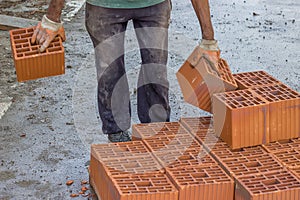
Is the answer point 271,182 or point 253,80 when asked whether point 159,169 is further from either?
point 253,80

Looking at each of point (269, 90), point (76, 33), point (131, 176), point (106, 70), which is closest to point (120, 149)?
point (131, 176)

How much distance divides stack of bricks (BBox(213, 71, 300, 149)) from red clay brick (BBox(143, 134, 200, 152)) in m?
0.19

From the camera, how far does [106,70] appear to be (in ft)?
15.4

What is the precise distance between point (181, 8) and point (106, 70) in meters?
4.71

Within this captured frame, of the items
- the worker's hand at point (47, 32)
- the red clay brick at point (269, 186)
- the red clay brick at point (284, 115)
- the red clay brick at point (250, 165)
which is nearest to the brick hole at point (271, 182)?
the red clay brick at point (269, 186)

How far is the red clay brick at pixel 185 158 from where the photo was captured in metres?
3.98

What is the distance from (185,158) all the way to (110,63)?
101 cm

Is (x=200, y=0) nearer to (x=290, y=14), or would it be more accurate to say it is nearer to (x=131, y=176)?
(x=131, y=176)

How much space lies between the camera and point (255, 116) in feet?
13.4

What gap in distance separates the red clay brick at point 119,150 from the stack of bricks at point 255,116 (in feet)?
1.71

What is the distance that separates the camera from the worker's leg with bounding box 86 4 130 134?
4559mm

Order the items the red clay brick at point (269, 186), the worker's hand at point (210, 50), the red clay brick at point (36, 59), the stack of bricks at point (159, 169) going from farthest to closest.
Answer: the worker's hand at point (210, 50), the red clay brick at point (36, 59), the stack of bricks at point (159, 169), the red clay brick at point (269, 186)

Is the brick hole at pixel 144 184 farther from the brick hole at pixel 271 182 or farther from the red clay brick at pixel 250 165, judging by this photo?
the brick hole at pixel 271 182

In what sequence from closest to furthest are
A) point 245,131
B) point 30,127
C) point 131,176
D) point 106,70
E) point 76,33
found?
point 131,176
point 245,131
point 106,70
point 30,127
point 76,33
